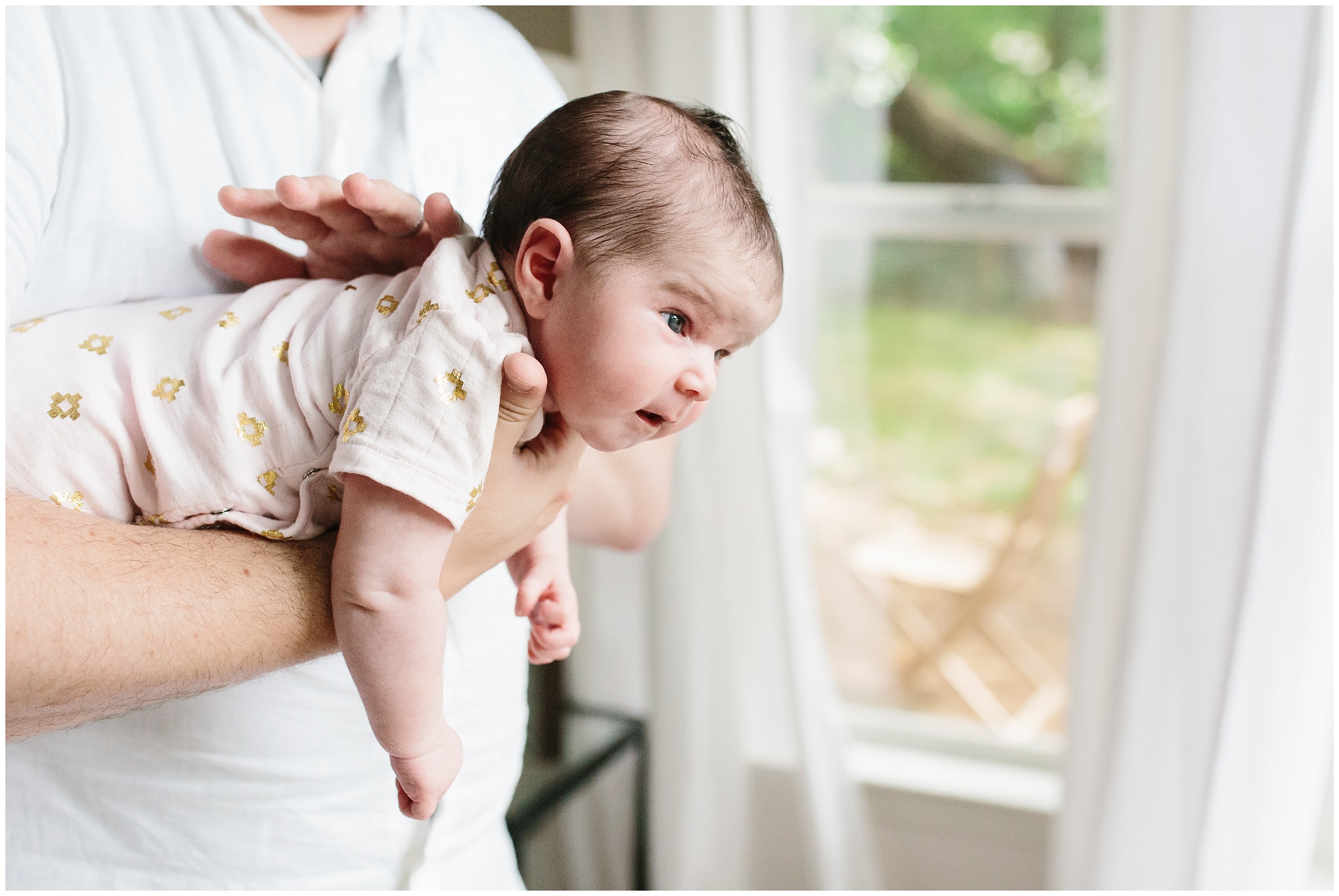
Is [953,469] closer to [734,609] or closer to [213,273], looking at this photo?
[734,609]

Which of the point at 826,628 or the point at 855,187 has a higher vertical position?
the point at 855,187

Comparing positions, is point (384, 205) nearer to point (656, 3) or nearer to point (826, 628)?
point (656, 3)

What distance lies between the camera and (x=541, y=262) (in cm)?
69

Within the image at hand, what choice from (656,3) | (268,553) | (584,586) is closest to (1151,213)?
(656,3)

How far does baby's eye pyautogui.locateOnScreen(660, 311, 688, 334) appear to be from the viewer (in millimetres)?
684

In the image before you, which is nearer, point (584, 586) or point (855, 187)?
point (855, 187)

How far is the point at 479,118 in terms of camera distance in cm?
97

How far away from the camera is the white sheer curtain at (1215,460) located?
135 centimetres

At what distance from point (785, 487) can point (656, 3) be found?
2.92 feet

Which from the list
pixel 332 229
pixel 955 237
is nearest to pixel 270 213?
pixel 332 229

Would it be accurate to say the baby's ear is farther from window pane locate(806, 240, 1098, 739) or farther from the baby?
window pane locate(806, 240, 1098, 739)

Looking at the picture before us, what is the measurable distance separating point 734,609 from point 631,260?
134 cm

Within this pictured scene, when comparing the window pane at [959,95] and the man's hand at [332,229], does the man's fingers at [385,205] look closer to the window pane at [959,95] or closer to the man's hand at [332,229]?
the man's hand at [332,229]

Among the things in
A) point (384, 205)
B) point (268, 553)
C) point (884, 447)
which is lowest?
point (884, 447)
